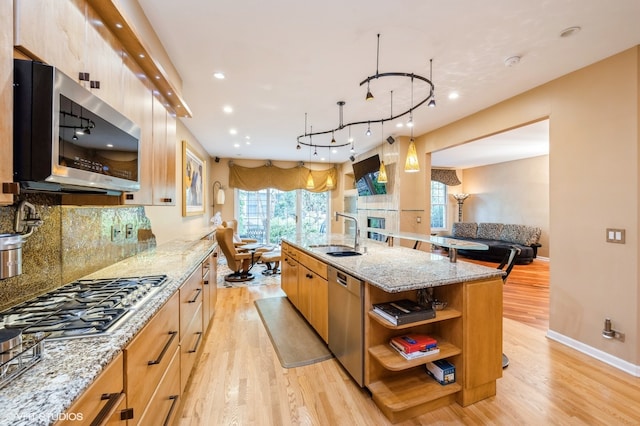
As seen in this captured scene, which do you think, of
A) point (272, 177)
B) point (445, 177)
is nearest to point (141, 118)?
point (272, 177)

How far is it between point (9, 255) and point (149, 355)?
612 millimetres

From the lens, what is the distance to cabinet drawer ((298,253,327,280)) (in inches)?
98.3

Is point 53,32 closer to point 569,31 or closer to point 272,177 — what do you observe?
point 569,31

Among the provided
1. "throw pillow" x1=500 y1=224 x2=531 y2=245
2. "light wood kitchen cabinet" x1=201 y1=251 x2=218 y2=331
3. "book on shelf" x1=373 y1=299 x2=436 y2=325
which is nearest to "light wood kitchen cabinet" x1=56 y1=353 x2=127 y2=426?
"book on shelf" x1=373 y1=299 x2=436 y2=325

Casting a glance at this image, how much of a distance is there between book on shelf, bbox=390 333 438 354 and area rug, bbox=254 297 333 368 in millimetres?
844

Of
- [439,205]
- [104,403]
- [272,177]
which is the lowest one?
[104,403]

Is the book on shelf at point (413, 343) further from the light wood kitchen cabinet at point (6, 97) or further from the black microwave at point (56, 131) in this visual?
the light wood kitchen cabinet at point (6, 97)

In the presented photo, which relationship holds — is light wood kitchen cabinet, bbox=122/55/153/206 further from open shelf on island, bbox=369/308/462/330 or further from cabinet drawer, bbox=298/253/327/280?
open shelf on island, bbox=369/308/462/330

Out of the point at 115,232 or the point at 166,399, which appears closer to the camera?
the point at 166,399

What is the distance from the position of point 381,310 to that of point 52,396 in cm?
161

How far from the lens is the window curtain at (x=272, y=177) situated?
7.27 m

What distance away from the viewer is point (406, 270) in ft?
6.66

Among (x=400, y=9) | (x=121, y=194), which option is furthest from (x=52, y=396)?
(x=400, y=9)

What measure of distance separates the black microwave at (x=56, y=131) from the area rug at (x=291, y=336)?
1996 mm
